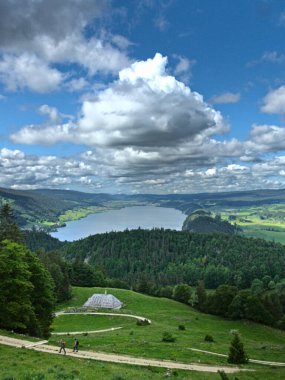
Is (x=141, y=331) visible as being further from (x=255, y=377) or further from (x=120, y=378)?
(x=120, y=378)

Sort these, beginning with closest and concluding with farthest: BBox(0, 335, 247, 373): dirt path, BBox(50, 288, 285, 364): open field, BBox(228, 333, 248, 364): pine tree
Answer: BBox(0, 335, 247, 373): dirt path, BBox(228, 333, 248, 364): pine tree, BBox(50, 288, 285, 364): open field

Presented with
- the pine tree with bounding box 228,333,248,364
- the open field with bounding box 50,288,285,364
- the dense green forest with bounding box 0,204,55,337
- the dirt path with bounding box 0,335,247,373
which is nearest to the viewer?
the dirt path with bounding box 0,335,247,373

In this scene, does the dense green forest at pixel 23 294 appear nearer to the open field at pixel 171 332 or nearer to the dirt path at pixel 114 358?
the open field at pixel 171 332

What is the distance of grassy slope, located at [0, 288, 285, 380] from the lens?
27.1 metres

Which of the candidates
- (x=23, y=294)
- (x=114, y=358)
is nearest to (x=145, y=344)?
(x=114, y=358)

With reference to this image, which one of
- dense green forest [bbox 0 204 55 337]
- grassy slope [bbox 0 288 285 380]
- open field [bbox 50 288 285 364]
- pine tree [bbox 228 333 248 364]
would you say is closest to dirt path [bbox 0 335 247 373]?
grassy slope [bbox 0 288 285 380]

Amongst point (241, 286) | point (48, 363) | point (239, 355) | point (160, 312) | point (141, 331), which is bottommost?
point (241, 286)

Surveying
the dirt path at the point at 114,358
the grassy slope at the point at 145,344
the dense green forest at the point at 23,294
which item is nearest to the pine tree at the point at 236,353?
the grassy slope at the point at 145,344

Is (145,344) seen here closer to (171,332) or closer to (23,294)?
(171,332)

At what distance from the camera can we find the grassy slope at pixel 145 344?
88.9 ft

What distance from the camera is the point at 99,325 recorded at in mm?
77500

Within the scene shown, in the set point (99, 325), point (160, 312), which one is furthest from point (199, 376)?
point (160, 312)

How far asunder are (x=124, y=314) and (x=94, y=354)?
52.8 meters

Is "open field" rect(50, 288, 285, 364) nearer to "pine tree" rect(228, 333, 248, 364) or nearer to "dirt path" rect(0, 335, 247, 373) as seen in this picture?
"pine tree" rect(228, 333, 248, 364)
